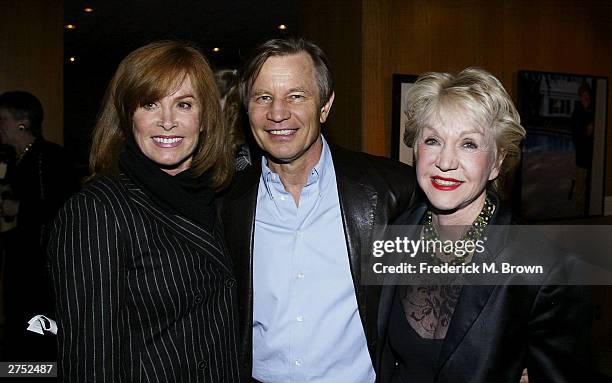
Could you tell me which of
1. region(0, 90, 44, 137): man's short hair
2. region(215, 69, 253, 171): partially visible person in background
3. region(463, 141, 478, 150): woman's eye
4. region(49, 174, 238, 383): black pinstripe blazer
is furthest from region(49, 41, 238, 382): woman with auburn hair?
region(0, 90, 44, 137): man's short hair

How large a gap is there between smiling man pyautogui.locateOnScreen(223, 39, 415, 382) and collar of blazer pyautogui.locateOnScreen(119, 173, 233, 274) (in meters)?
0.18

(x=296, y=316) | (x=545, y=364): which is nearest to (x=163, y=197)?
(x=296, y=316)

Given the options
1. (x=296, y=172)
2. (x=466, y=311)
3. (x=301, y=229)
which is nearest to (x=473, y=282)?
(x=466, y=311)

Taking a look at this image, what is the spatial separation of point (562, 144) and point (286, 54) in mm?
2744

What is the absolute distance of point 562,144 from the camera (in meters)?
3.72

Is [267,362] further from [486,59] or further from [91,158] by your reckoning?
[486,59]

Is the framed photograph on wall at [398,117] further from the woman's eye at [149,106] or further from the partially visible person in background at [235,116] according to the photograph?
the woman's eye at [149,106]

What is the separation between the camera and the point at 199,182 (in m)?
1.51

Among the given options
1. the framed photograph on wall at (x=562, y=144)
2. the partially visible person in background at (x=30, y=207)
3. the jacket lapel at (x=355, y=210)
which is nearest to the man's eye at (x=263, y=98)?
the jacket lapel at (x=355, y=210)

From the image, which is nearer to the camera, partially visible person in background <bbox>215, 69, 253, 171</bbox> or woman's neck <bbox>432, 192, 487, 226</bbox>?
woman's neck <bbox>432, 192, 487, 226</bbox>

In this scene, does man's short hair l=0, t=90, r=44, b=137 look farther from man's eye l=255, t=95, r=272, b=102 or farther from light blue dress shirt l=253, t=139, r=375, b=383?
light blue dress shirt l=253, t=139, r=375, b=383

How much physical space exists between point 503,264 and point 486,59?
2.62 m

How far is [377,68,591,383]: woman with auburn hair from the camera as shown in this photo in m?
1.16

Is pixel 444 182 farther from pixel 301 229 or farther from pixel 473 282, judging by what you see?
pixel 301 229
